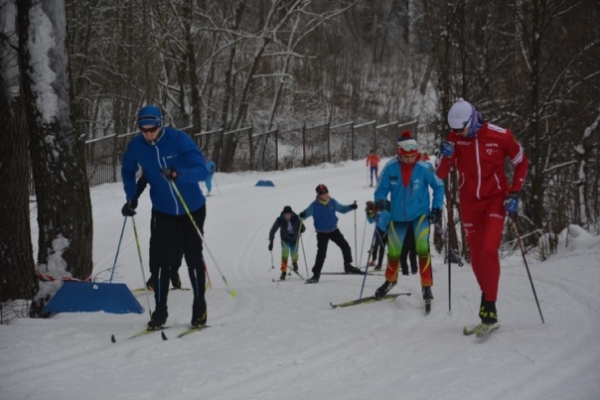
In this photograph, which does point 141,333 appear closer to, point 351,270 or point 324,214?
point 324,214

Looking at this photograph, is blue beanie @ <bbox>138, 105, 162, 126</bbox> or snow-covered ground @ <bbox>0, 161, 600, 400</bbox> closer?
snow-covered ground @ <bbox>0, 161, 600, 400</bbox>

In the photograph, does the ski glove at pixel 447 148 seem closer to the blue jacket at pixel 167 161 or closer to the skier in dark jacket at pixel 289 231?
the blue jacket at pixel 167 161

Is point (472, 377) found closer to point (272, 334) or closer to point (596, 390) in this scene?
point (596, 390)

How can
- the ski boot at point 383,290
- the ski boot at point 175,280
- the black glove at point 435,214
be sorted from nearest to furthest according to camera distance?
the black glove at point 435,214 < the ski boot at point 383,290 < the ski boot at point 175,280

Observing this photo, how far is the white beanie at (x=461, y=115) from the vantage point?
645cm

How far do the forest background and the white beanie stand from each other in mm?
1982

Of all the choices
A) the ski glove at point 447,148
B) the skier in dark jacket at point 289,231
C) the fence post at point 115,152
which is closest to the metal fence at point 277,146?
the fence post at point 115,152

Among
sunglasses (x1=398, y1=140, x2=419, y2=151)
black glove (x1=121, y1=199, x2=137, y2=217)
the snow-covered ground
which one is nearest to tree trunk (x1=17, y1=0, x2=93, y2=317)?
the snow-covered ground

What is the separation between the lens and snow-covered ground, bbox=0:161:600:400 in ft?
15.8

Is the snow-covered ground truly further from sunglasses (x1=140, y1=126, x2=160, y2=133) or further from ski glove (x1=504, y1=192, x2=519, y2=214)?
sunglasses (x1=140, y1=126, x2=160, y2=133)

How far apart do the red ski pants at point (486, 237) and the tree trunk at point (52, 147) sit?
12.4 feet

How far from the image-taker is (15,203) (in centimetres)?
836

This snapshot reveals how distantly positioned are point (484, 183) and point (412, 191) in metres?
1.51

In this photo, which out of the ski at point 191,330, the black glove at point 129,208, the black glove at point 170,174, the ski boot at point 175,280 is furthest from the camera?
the ski boot at point 175,280
